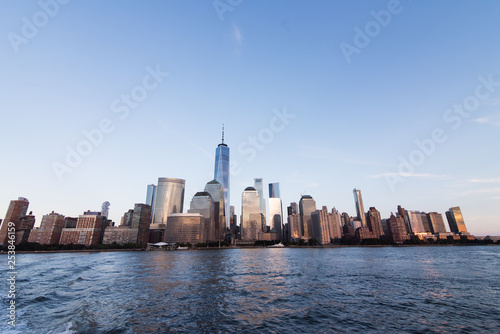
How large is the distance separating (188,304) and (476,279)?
54.7 meters

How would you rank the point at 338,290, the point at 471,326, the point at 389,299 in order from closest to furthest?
1. the point at 471,326
2. the point at 389,299
3. the point at 338,290

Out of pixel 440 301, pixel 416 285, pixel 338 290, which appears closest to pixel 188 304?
pixel 338 290

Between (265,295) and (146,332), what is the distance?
1777 centimetres

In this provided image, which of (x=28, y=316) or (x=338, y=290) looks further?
(x=338, y=290)

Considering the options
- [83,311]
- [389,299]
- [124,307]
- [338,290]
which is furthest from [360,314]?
[83,311]

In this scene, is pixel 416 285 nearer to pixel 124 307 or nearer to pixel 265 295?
pixel 265 295

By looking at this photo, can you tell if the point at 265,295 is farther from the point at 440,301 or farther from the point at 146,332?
the point at 440,301

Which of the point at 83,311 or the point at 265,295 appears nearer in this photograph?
the point at 83,311

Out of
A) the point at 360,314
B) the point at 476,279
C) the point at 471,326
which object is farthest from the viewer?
the point at 476,279

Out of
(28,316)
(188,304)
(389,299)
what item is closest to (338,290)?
(389,299)

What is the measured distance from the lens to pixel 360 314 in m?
23.6

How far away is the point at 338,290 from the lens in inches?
1388

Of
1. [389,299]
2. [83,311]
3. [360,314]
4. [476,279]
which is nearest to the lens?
[360,314]

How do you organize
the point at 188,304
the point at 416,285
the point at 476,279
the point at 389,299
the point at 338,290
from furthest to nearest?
the point at 476,279
the point at 416,285
the point at 338,290
the point at 389,299
the point at 188,304
